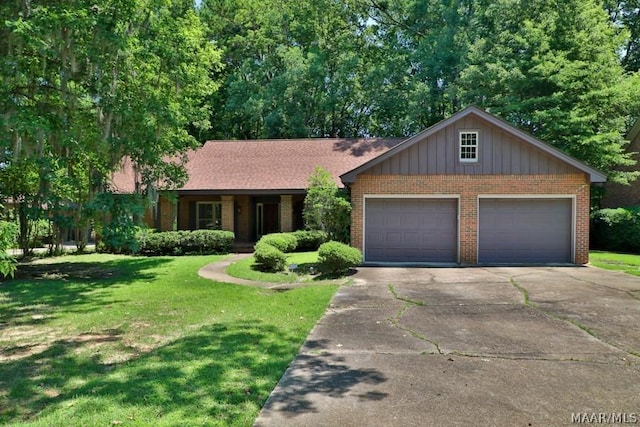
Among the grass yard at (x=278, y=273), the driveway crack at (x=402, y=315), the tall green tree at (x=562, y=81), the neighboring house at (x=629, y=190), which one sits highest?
the tall green tree at (x=562, y=81)

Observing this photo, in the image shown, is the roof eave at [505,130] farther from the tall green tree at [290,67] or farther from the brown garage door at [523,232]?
the tall green tree at [290,67]

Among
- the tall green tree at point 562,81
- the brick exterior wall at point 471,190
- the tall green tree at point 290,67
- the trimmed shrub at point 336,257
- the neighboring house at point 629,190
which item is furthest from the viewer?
the tall green tree at point 290,67

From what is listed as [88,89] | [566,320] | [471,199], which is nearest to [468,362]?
[566,320]

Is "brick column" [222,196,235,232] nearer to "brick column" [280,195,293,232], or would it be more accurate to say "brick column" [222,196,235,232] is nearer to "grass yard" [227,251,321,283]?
"brick column" [280,195,293,232]

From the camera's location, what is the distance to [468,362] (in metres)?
5.27

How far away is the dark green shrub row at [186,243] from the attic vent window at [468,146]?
34.5ft

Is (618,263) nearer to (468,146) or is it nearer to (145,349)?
(468,146)

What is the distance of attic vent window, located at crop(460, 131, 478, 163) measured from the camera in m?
15.0

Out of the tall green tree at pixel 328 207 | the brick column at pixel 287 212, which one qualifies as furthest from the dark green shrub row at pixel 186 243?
the tall green tree at pixel 328 207

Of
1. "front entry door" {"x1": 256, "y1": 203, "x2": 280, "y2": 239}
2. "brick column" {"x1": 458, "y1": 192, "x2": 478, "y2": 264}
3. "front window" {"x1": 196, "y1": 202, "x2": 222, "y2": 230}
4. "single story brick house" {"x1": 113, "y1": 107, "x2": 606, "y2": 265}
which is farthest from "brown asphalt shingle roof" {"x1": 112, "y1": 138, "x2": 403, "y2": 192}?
"brick column" {"x1": 458, "y1": 192, "x2": 478, "y2": 264}

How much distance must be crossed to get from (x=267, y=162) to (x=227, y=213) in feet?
11.9

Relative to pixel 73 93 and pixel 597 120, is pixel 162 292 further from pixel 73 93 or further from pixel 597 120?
pixel 597 120

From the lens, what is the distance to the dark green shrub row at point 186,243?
19234mm

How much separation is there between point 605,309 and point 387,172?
8217mm
